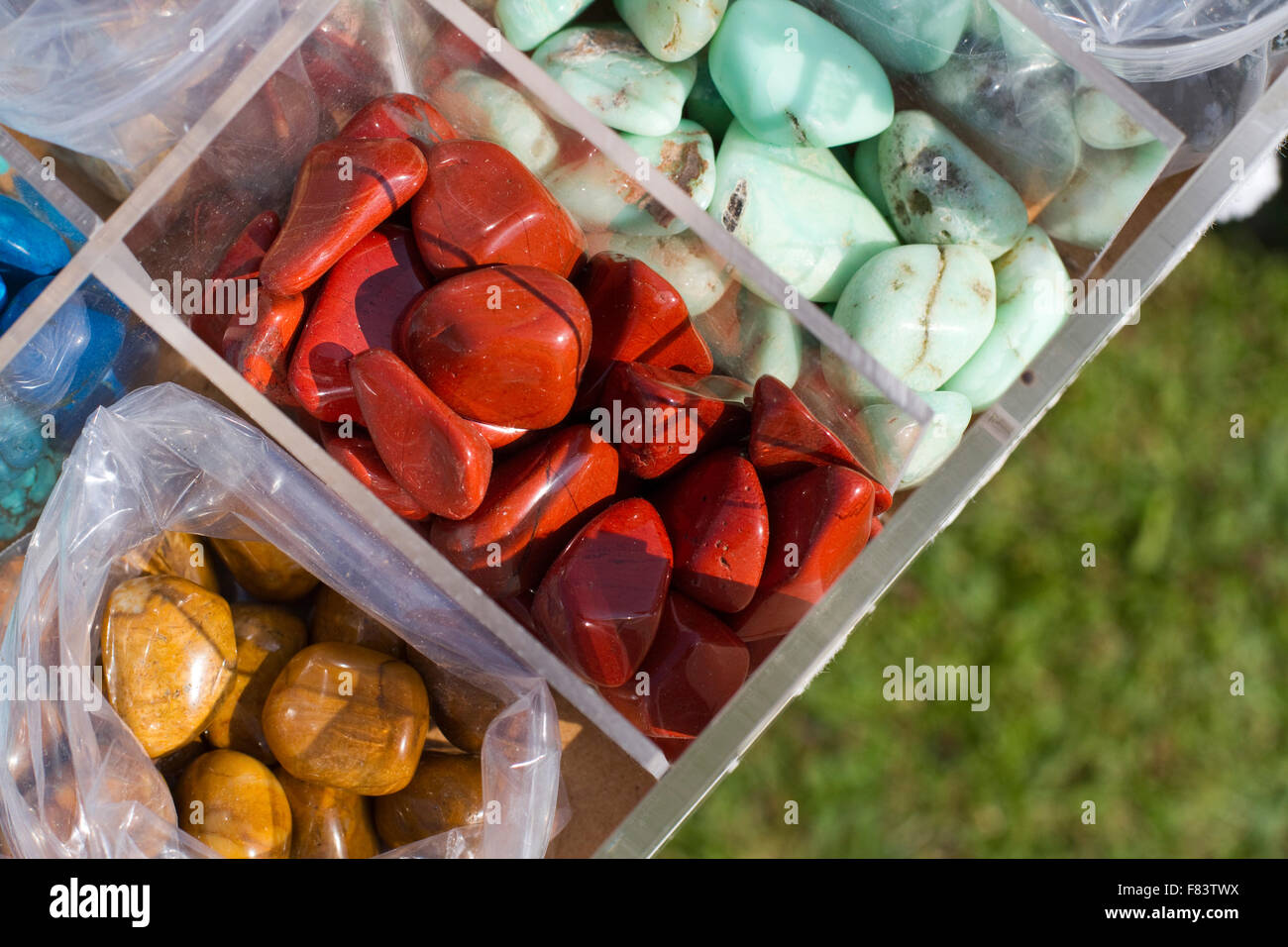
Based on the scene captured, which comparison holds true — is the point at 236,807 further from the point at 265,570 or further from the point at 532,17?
the point at 532,17

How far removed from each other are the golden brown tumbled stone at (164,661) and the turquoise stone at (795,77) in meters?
0.62

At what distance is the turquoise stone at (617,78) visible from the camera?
941 mm

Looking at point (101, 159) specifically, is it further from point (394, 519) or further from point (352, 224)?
point (394, 519)

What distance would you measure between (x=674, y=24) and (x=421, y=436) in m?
0.42

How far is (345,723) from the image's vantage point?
0.87 m

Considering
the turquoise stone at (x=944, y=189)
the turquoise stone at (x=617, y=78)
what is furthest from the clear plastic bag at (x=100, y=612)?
the turquoise stone at (x=944, y=189)

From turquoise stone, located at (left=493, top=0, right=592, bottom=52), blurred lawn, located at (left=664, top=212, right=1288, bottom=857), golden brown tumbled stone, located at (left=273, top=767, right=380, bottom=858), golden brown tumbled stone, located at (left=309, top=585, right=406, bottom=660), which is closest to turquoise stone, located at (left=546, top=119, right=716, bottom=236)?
turquoise stone, located at (left=493, top=0, right=592, bottom=52)

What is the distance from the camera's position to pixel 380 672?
0.90 meters

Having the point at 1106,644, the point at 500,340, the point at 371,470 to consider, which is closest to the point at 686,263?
the point at 500,340

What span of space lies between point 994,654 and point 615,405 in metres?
0.85

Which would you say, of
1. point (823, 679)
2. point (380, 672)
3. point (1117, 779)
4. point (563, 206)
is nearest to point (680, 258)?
point (563, 206)

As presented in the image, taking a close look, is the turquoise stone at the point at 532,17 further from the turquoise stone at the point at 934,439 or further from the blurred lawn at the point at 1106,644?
the blurred lawn at the point at 1106,644

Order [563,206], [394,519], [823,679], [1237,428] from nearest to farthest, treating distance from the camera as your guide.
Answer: [394,519] < [563,206] < [823,679] < [1237,428]

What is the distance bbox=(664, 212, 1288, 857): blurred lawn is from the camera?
4.73ft
